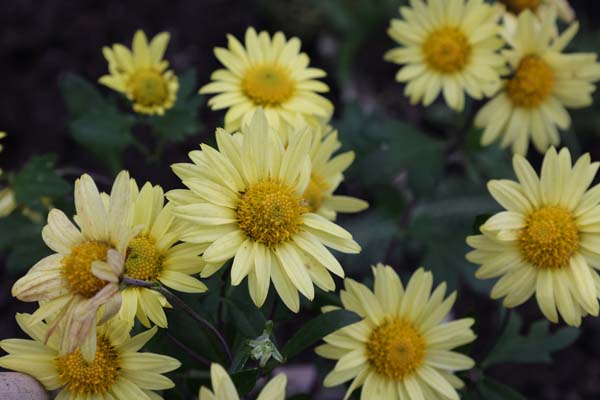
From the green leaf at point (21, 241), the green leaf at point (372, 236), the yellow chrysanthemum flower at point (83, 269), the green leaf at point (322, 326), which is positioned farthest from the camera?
the green leaf at point (372, 236)

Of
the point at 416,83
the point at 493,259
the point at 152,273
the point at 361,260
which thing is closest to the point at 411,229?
the point at 361,260

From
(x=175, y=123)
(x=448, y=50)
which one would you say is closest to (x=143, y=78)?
(x=175, y=123)

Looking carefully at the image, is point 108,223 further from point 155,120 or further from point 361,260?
point 361,260

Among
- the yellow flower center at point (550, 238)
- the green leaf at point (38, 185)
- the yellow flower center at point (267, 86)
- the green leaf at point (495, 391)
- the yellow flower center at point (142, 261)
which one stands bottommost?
the green leaf at point (495, 391)

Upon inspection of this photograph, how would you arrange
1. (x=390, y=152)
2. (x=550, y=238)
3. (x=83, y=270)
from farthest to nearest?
(x=390, y=152), (x=550, y=238), (x=83, y=270)

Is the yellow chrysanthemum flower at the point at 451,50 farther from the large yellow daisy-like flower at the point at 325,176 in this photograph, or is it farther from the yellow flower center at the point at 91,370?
the yellow flower center at the point at 91,370

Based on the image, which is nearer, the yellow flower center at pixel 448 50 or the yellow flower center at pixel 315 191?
the yellow flower center at pixel 315 191

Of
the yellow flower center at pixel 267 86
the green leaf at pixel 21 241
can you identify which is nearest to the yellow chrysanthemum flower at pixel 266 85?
the yellow flower center at pixel 267 86

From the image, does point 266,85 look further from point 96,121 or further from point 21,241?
point 21,241
